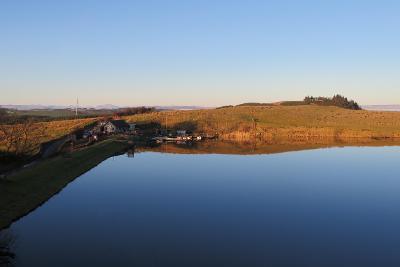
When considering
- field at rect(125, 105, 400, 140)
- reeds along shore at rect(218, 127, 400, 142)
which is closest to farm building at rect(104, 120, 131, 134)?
field at rect(125, 105, 400, 140)

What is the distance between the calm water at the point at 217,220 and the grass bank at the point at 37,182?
845 mm

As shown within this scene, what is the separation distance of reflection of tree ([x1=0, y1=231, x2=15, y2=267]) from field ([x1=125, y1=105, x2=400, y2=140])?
254ft

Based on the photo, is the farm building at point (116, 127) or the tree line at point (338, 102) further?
the tree line at point (338, 102)

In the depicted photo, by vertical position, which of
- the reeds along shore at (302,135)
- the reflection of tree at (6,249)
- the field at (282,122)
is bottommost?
the reflection of tree at (6,249)

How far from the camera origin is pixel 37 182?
36719mm

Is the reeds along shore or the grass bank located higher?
the reeds along shore

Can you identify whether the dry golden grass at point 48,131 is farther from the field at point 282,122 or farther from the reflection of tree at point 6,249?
the reflection of tree at point 6,249

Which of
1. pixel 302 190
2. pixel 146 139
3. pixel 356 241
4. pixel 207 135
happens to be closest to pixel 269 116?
pixel 207 135

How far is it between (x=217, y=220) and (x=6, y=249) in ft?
41.0

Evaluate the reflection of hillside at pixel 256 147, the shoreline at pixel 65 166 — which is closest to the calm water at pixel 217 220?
the shoreline at pixel 65 166

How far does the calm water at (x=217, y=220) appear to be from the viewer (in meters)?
21.9

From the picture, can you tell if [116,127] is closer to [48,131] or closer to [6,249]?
[48,131]

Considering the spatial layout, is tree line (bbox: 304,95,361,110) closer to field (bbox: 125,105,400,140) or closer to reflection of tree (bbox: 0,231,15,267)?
field (bbox: 125,105,400,140)

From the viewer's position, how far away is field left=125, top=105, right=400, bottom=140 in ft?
343
